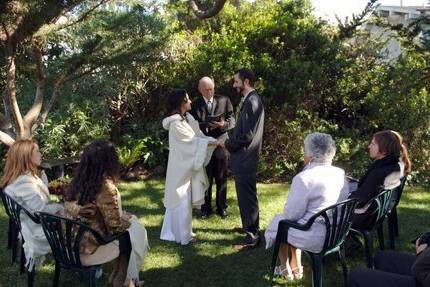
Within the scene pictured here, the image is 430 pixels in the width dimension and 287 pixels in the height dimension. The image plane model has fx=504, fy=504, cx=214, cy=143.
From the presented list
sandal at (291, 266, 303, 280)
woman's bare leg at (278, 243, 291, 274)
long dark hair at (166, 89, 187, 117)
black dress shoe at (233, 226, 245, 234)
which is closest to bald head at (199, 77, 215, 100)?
long dark hair at (166, 89, 187, 117)

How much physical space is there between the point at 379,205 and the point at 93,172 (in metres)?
2.29

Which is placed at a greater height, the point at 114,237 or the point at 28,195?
the point at 28,195

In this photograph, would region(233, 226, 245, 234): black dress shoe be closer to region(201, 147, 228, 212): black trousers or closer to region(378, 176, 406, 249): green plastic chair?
region(201, 147, 228, 212): black trousers

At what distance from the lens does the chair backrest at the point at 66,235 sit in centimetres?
328

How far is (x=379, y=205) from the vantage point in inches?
162

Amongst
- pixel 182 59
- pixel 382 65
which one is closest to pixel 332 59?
pixel 382 65

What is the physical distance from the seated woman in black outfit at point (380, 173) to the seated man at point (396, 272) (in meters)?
0.67

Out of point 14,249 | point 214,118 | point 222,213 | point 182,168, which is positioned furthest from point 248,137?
point 14,249

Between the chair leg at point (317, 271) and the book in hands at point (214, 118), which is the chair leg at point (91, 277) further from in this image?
the book in hands at point (214, 118)

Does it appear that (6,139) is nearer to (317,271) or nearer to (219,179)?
(219,179)

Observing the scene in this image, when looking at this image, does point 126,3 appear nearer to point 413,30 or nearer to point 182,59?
point 413,30

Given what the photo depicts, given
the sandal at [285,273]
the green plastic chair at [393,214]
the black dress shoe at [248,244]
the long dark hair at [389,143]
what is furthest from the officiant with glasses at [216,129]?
the long dark hair at [389,143]

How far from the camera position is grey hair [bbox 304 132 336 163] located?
3.83 m

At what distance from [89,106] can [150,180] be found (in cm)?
160
